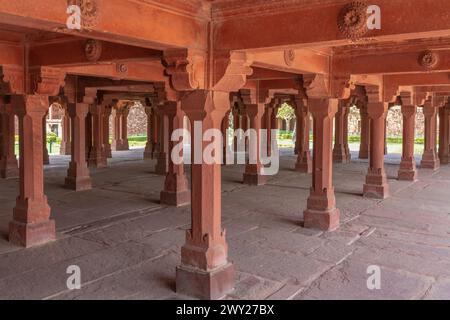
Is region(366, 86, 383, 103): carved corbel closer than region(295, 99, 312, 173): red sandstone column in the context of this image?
Yes

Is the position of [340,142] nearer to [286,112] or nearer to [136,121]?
[286,112]

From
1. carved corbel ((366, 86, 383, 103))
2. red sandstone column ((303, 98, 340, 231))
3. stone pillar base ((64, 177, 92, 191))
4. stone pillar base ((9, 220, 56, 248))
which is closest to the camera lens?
stone pillar base ((9, 220, 56, 248))

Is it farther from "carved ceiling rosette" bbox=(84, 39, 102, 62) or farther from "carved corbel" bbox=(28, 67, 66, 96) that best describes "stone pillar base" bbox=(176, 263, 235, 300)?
"carved corbel" bbox=(28, 67, 66, 96)

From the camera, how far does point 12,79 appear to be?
6812 mm

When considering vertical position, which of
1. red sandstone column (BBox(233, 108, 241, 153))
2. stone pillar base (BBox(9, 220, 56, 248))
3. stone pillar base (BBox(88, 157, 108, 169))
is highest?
red sandstone column (BBox(233, 108, 241, 153))

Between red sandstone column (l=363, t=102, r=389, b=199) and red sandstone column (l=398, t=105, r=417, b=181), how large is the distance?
304 cm

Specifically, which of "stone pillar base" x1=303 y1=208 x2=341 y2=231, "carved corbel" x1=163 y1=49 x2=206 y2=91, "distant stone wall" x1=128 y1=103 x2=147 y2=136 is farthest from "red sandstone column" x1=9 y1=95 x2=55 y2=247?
"distant stone wall" x1=128 y1=103 x2=147 y2=136

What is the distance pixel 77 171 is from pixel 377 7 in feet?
31.3

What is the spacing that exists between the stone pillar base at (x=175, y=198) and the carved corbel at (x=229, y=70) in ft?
17.0

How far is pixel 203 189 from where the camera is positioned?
16.6 ft

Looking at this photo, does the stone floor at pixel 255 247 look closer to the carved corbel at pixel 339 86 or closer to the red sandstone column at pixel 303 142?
the carved corbel at pixel 339 86

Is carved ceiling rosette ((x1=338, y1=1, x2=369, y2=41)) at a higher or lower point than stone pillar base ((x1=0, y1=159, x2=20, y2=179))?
higher

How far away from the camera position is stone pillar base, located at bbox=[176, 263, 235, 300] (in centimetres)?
495
